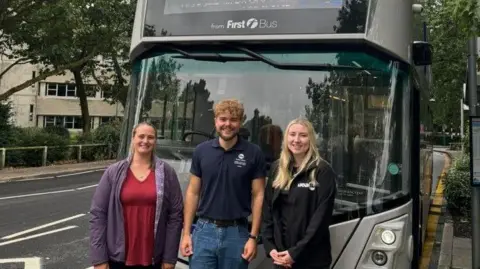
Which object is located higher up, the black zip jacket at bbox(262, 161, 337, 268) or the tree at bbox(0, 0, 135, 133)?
the tree at bbox(0, 0, 135, 133)

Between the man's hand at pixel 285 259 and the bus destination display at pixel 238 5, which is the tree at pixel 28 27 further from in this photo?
the man's hand at pixel 285 259

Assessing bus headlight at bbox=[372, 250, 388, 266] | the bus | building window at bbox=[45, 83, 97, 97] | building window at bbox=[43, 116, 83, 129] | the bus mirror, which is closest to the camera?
bus headlight at bbox=[372, 250, 388, 266]

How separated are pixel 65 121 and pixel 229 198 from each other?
174 feet

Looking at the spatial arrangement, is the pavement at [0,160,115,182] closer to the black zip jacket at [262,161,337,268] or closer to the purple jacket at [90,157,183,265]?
the purple jacket at [90,157,183,265]

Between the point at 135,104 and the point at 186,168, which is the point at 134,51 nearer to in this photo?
the point at 135,104

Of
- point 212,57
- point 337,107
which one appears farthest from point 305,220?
point 212,57

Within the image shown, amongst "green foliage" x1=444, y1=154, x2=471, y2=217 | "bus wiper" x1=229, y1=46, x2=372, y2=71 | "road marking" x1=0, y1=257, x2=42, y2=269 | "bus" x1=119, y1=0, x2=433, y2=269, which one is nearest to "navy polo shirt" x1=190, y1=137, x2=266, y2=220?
"bus" x1=119, y1=0, x2=433, y2=269

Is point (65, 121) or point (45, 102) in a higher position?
point (45, 102)

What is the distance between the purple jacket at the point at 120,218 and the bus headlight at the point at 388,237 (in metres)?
1.48

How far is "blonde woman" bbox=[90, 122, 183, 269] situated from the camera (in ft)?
10.8

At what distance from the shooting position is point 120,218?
3.29 metres

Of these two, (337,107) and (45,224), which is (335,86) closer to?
(337,107)

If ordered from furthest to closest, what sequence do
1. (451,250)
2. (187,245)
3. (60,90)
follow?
(60,90)
(451,250)
(187,245)

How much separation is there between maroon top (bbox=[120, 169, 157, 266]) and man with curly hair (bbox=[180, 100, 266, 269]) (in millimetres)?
332
